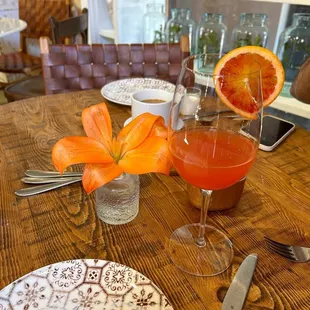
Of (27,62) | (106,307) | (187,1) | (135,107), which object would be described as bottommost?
(27,62)

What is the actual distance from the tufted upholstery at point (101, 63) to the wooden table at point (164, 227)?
21.2 inches

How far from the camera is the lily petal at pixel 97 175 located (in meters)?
0.48

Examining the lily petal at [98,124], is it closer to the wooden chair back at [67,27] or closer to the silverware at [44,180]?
the silverware at [44,180]

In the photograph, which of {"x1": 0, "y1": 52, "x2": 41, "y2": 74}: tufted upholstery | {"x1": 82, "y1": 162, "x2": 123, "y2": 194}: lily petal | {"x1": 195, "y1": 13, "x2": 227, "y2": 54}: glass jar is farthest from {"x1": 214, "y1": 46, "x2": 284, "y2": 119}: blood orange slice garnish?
{"x1": 0, "y1": 52, "x2": 41, "y2": 74}: tufted upholstery

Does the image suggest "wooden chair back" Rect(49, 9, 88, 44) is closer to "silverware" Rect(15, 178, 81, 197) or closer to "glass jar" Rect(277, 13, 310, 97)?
"glass jar" Rect(277, 13, 310, 97)

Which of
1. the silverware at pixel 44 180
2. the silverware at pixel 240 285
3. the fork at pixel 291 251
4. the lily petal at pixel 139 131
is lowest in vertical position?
the fork at pixel 291 251

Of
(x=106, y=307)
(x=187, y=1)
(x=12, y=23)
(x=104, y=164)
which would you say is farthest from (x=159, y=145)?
(x=12, y=23)

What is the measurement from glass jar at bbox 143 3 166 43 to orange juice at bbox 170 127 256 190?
168cm

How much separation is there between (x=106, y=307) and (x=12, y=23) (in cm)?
251

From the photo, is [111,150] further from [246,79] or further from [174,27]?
[174,27]

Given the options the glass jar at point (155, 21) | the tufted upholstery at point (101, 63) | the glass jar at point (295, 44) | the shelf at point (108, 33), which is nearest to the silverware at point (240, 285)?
the tufted upholstery at point (101, 63)

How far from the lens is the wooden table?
1.50 ft

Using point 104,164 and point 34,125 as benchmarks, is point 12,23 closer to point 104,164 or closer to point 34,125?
point 34,125

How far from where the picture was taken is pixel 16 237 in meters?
0.52
